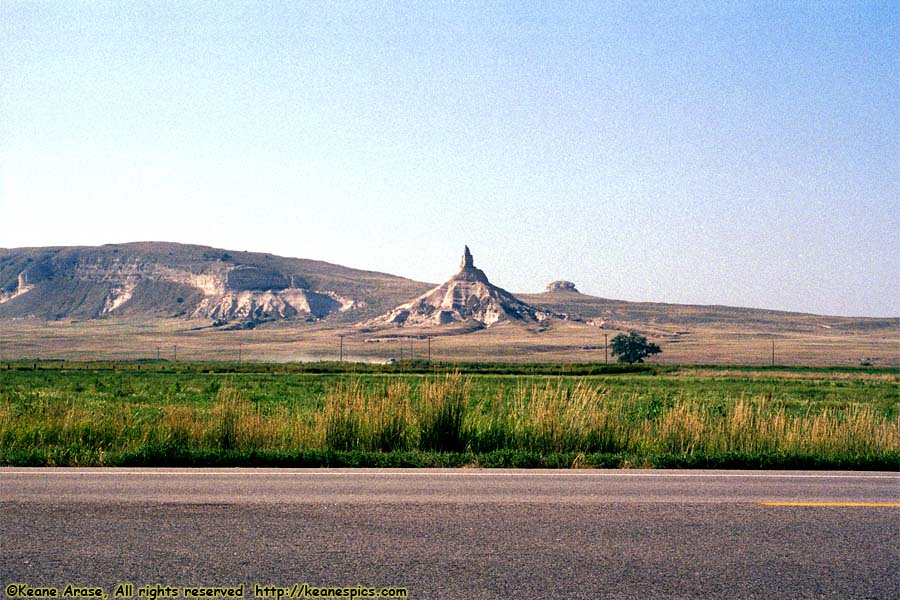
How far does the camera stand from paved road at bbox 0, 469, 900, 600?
6105 mm

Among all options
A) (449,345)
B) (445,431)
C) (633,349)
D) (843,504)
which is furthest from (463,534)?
(449,345)

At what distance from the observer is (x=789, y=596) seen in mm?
5891

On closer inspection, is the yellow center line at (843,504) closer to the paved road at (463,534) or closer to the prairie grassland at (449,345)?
the paved road at (463,534)

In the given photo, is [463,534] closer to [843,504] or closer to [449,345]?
[843,504]

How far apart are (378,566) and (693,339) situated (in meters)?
174

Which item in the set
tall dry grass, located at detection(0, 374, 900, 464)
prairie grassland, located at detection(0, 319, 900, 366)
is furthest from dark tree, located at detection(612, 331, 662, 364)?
tall dry grass, located at detection(0, 374, 900, 464)

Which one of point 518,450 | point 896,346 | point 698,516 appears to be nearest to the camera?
point 698,516

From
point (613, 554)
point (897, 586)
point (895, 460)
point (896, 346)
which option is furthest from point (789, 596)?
point (896, 346)

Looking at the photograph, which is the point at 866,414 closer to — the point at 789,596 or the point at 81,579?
the point at 789,596

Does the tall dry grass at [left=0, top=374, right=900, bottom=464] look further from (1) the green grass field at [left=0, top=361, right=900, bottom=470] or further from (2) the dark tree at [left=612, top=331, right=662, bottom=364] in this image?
(2) the dark tree at [left=612, top=331, right=662, bottom=364]

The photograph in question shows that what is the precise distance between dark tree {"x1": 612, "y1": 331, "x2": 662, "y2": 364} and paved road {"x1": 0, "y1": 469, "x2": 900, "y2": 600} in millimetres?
114167

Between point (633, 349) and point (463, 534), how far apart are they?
119 meters

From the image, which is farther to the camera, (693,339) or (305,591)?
(693,339)

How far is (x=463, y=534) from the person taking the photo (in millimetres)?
7254
